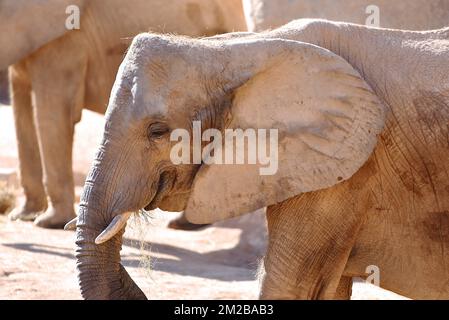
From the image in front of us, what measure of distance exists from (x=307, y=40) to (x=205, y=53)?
1.44 feet

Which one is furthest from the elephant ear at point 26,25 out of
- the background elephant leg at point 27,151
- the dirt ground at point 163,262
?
the dirt ground at point 163,262

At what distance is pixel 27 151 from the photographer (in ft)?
33.4

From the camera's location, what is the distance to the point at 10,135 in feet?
45.0

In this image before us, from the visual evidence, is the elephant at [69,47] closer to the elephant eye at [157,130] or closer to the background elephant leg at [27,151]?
the background elephant leg at [27,151]

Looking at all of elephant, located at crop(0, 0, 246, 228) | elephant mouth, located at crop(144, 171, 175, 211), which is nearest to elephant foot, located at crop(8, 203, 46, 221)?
elephant, located at crop(0, 0, 246, 228)

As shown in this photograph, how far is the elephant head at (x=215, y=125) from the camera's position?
4.74 metres

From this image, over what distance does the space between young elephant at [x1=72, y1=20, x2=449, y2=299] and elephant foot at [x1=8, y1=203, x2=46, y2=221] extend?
5.12 metres

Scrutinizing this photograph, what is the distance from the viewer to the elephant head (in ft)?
15.5

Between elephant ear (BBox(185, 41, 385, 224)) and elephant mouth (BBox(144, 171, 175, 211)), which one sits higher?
elephant ear (BBox(185, 41, 385, 224))

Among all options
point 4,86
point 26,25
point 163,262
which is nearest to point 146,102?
point 163,262

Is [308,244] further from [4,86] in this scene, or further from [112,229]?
[4,86]

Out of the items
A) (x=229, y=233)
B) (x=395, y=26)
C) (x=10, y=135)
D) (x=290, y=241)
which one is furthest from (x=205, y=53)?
(x=10, y=135)

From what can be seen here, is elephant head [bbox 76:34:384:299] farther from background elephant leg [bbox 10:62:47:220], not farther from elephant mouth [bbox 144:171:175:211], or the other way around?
background elephant leg [bbox 10:62:47:220]
